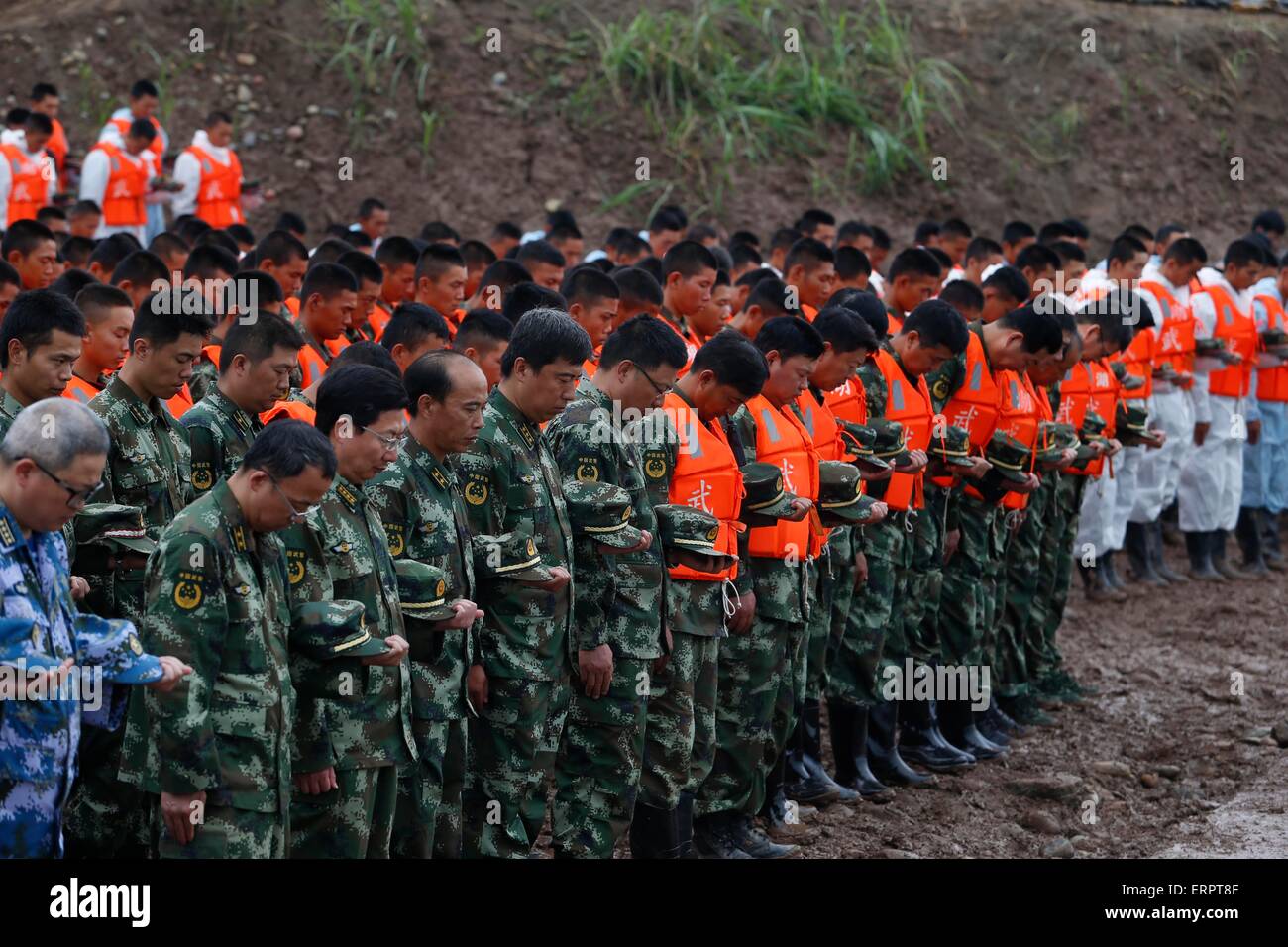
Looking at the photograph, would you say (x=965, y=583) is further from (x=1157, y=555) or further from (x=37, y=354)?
(x=37, y=354)

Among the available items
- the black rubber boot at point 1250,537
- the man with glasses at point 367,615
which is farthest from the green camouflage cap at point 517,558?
the black rubber boot at point 1250,537

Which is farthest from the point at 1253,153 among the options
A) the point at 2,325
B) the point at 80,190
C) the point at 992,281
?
the point at 2,325

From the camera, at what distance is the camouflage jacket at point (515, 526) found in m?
5.36

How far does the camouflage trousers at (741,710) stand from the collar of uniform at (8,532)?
3.16 meters

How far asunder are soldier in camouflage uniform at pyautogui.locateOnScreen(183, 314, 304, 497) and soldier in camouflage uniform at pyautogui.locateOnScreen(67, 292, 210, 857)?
0.21 feet

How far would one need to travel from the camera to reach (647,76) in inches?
754

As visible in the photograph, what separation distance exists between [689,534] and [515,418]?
0.77 meters

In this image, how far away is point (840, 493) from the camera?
22.0 ft

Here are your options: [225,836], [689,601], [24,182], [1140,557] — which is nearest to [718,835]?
[689,601]

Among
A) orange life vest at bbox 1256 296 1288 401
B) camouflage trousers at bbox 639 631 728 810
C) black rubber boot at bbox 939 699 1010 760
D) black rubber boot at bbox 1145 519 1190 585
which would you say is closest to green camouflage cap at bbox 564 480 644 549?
camouflage trousers at bbox 639 631 728 810

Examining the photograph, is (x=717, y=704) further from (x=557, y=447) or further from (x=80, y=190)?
(x=80, y=190)

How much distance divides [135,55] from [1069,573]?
44.5ft

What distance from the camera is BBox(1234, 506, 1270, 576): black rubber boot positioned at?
1268cm

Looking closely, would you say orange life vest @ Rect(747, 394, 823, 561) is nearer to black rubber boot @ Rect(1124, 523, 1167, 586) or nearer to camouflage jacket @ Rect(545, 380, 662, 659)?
camouflage jacket @ Rect(545, 380, 662, 659)
